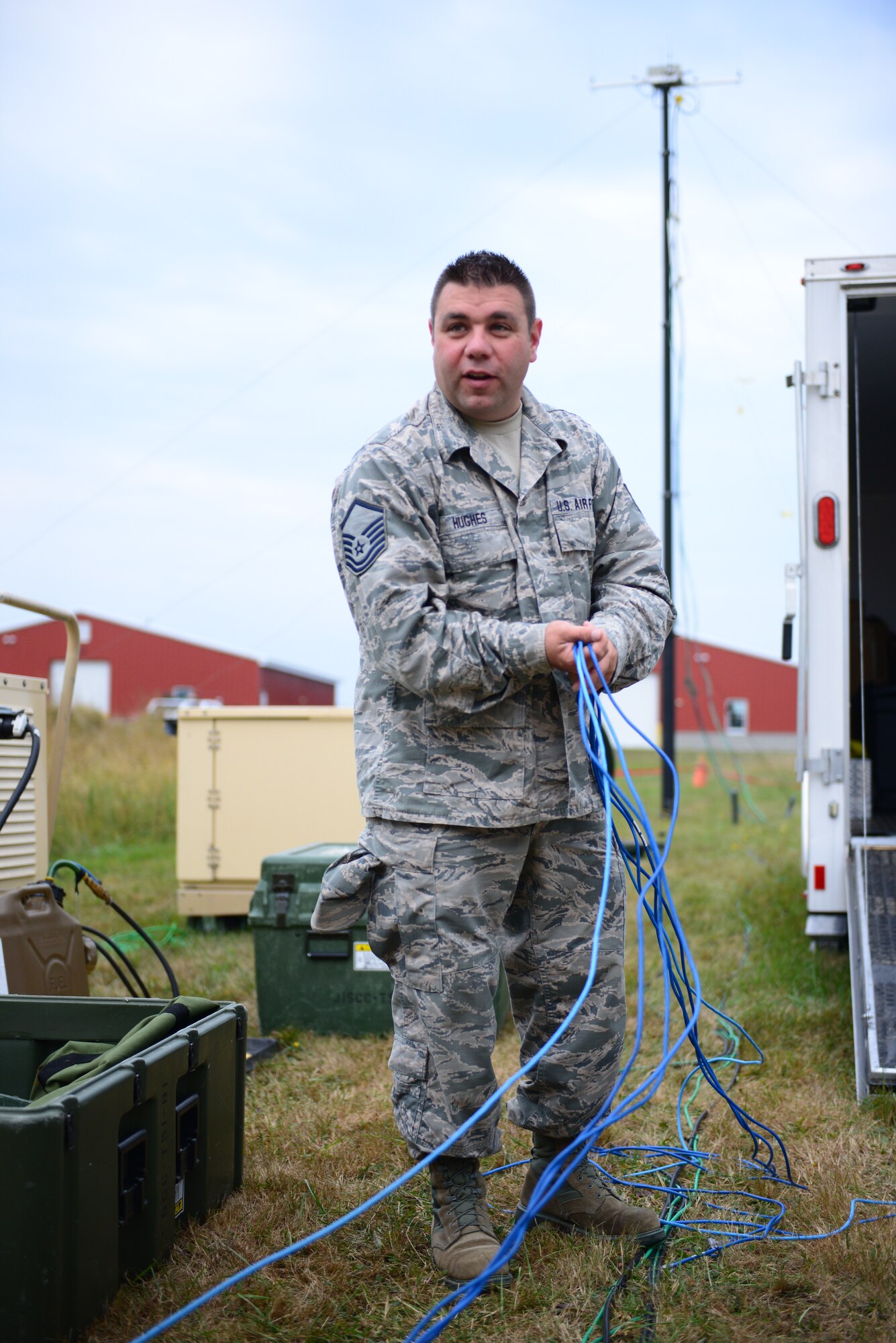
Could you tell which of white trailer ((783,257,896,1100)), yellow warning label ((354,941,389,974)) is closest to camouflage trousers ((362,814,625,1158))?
yellow warning label ((354,941,389,974))

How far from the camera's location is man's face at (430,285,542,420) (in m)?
2.22

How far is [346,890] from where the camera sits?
7.31 feet

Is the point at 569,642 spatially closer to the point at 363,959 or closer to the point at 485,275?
the point at 485,275

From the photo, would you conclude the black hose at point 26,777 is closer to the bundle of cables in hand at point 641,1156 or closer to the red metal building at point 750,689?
the bundle of cables in hand at point 641,1156

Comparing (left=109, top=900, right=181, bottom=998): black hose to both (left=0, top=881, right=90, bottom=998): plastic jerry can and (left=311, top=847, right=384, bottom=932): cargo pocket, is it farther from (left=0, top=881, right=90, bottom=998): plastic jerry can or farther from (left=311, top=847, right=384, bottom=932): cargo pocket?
(left=311, top=847, right=384, bottom=932): cargo pocket

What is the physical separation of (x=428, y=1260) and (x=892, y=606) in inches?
253

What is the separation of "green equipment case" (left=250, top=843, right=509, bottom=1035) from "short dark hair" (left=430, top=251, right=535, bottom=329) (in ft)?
7.29

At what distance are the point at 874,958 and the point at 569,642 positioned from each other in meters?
1.93

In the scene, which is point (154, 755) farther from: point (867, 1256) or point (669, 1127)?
point (867, 1256)

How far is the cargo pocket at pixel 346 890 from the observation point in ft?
7.32

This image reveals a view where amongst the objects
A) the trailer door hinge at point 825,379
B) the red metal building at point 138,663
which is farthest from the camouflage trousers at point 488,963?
the red metal building at point 138,663

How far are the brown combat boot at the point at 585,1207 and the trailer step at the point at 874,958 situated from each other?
97 cm

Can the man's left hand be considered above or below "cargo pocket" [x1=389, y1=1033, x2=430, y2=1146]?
above

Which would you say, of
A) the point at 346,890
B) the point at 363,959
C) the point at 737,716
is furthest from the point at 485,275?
the point at 737,716
